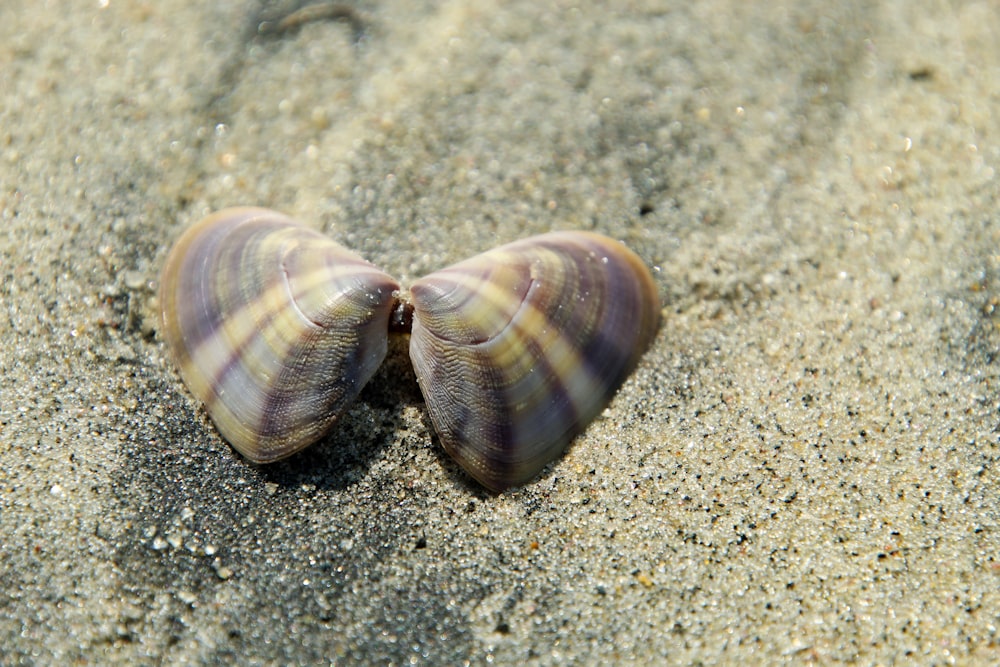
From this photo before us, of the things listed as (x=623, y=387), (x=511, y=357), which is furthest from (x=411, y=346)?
(x=623, y=387)

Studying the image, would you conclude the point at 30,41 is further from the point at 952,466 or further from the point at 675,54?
the point at 952,466

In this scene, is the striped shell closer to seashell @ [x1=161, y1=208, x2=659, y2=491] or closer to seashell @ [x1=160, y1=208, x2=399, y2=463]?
seashell @ [x1=161, y1=208, x2=659, y2=491]

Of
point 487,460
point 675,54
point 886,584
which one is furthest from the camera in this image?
point 675,54

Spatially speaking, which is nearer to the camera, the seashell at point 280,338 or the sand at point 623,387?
the sand at point 623,387

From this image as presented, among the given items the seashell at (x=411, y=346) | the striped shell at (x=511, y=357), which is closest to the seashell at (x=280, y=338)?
the seashell at (x=411, y=346)

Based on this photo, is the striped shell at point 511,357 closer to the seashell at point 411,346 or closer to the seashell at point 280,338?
the seashell at point 411,346

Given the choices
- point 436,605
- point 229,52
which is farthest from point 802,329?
point 229,52

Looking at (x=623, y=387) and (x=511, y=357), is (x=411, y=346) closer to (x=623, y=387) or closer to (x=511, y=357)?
(x=511, y=357)
